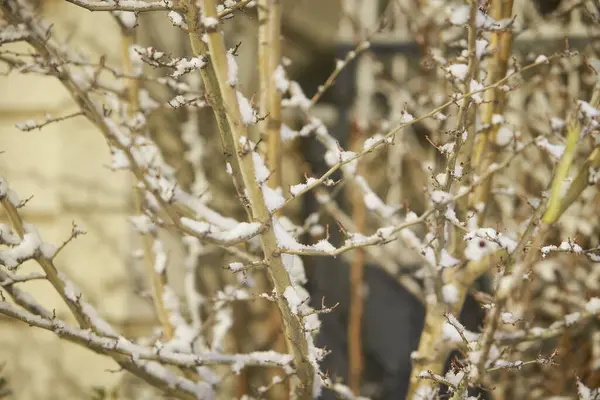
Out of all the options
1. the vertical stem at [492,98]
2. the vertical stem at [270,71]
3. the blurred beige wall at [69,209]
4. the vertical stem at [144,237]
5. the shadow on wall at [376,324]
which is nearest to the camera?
the vertical stem at [492,98]

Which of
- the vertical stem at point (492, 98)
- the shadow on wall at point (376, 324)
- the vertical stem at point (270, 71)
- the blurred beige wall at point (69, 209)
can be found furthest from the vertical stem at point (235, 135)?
the shadow on wall at point (376, 324)

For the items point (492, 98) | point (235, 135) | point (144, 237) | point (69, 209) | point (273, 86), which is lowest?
point (235, 135)

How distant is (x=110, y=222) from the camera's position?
13.5ft

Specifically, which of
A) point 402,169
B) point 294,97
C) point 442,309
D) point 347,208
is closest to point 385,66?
point 402,169

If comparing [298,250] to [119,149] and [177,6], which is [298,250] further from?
[119,149]

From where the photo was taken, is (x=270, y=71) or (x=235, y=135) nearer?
(x=235, y=135)

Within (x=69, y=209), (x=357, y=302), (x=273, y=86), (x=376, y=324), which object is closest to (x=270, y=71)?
(x=273, y=86)

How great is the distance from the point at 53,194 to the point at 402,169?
3.08 metres

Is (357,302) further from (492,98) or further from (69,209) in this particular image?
(492,98)

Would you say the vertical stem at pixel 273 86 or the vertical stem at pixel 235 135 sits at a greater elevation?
the vertical stem at pixel 273 86

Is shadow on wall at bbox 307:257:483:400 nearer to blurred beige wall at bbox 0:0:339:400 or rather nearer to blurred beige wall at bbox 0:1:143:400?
blurred beige wall at bbox 0:0:339:400

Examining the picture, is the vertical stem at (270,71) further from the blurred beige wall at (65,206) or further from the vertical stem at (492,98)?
the blurred beige wall at (65,206)

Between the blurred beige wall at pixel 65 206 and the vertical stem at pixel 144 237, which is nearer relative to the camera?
the vertical stem at pixel 144 237

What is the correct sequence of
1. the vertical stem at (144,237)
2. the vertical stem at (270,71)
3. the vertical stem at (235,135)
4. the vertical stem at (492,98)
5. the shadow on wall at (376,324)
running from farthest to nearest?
the shadow on wall at (376,324) < the vertical stem at (144,237) < the vertical stem at (270,71) < the vertical stem at (492,98) < the vertical stem at (235,135)
